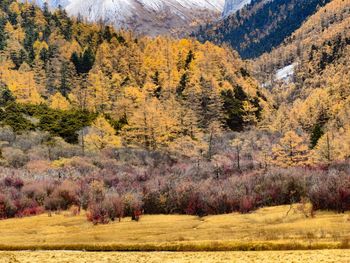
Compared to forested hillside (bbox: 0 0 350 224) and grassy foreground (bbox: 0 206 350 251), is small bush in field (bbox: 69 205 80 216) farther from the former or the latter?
grassy foreground (bbox: 0 206 350 251)

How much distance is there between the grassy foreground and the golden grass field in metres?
1.24

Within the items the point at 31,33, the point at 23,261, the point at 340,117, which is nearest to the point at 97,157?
the point at 23,261

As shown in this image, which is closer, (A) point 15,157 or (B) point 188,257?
(B) point 188,257

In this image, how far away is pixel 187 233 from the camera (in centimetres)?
2153

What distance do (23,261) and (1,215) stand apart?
1737 cm

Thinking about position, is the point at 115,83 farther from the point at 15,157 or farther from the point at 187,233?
the point at 187,233

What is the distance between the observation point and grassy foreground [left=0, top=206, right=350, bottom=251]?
17.5m

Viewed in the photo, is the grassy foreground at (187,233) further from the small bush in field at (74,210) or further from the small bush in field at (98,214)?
the small bush in field at (74,210)

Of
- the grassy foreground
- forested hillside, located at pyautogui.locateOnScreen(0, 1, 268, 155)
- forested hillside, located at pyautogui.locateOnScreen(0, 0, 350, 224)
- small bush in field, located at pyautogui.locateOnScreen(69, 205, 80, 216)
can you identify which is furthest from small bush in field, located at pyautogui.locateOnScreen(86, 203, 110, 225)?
forested hillside, located at pyautogui.locateOnScreen(0, 1, 268, 155)

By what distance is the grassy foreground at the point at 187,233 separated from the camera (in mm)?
17453

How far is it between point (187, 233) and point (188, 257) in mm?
6055

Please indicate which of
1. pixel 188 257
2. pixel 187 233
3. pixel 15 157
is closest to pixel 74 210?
pixel 187 233

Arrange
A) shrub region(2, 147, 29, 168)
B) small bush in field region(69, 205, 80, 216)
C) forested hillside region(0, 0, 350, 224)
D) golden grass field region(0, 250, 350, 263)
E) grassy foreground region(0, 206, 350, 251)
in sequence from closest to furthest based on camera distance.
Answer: golden grass field region(0, 250, 350, 263) → grassy foreground region(0, 206, 350, 251) → small bush in field region(69, 205, 80, 216) → forested hillside region(0, 0, 350, 224) → shrub region(2, 147, 29, 168)

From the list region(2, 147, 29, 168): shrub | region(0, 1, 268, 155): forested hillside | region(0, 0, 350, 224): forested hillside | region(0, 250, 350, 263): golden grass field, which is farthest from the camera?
region(0, 1, 268, 155): forested hillside
